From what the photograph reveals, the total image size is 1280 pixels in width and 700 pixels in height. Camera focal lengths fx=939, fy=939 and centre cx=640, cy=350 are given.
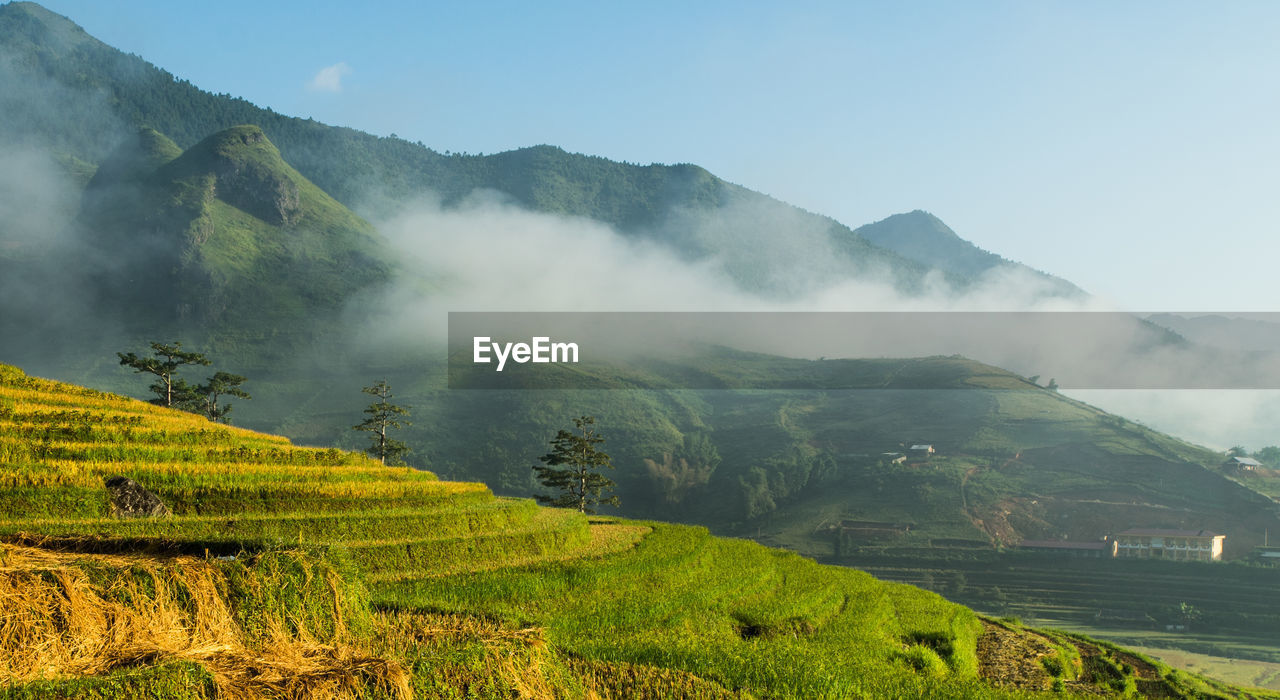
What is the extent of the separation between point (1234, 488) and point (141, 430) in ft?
544

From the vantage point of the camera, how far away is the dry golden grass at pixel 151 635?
9656 mm

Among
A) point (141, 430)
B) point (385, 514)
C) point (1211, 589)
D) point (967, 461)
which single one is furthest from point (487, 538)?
point (967, 461)

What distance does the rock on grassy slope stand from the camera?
10.9m

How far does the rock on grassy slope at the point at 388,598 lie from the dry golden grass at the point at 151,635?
34mm

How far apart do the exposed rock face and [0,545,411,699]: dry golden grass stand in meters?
8.01

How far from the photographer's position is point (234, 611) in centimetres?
1402

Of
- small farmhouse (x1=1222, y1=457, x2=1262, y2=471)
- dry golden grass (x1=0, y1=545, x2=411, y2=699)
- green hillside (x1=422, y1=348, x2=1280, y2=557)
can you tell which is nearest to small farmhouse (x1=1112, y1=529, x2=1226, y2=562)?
green hillside (x1=422, y1=348, x2=1280, y2=557)

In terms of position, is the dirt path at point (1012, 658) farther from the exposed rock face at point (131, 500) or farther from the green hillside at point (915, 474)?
the green hillside at point (915, 474)

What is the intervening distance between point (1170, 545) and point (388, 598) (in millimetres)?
134856

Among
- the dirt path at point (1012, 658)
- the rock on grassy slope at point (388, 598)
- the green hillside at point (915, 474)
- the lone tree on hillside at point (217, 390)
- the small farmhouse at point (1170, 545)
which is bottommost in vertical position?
the small farmhouse at point (1170, 545)

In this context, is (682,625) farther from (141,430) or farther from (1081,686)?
(141,430)

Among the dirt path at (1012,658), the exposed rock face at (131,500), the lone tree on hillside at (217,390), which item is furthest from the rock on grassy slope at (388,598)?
the lone tree on hillside at (217,390)

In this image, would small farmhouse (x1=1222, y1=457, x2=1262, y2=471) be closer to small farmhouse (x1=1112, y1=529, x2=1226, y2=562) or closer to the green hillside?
the green hillside

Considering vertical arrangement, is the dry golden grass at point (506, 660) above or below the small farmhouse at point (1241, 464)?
above
